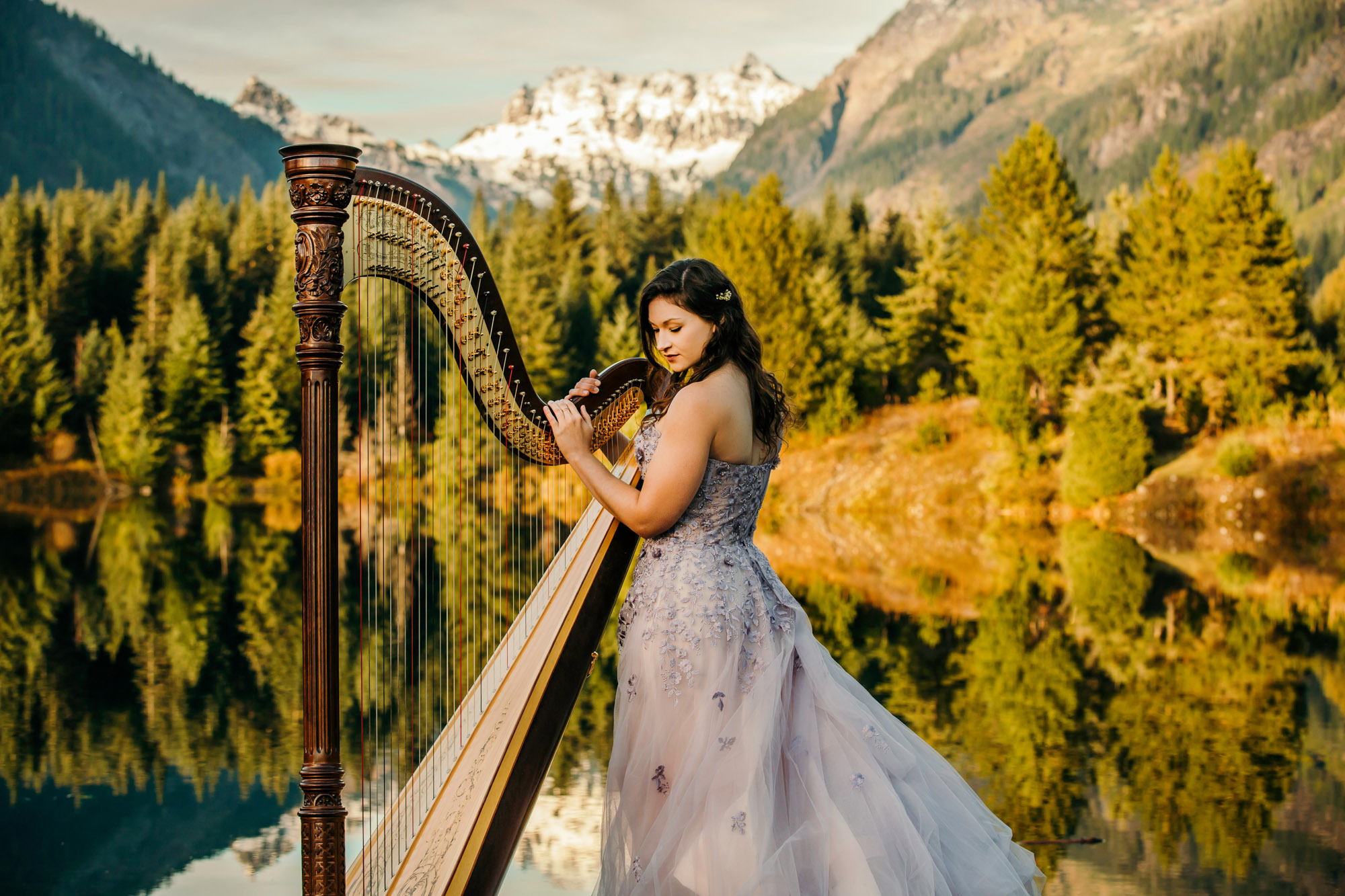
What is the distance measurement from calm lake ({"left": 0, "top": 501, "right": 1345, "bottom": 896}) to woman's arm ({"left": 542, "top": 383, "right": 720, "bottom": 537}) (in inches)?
78.1

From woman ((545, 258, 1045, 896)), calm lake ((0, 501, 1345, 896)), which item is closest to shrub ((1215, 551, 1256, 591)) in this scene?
calm lake ((0, 501, 1345, 896))

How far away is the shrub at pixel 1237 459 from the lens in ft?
68.1

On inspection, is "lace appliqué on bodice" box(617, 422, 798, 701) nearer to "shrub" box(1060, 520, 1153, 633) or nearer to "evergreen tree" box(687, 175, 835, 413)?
"shrub" box(1060, 520, 1153, 633)

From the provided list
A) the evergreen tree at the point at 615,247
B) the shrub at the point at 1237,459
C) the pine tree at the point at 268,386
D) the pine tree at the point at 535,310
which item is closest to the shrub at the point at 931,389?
the shrub at the point at 1237,459

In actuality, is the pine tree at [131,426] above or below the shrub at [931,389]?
below

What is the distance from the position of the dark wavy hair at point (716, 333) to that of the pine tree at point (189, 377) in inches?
1396

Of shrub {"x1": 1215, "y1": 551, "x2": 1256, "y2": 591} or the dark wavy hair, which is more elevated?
the dark wavy hair

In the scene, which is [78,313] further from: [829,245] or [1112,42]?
[1112,42]

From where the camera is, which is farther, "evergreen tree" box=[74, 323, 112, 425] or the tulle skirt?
Result: "evergreen tree" box=[74, 323, 112, 425]

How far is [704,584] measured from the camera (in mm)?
2865

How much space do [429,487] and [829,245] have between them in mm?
14555

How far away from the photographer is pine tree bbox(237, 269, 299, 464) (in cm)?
3547

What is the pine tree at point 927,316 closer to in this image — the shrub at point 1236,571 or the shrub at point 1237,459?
the shrub at point 1237,459

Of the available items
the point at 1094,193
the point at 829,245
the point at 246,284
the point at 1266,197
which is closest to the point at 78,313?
the point at 246,284
